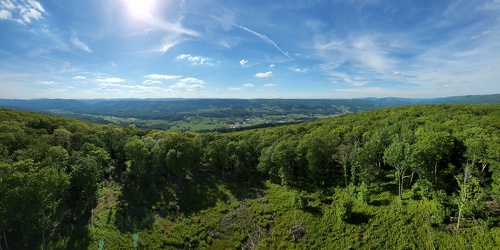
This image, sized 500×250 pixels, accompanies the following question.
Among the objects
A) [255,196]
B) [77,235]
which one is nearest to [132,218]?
[77,235]

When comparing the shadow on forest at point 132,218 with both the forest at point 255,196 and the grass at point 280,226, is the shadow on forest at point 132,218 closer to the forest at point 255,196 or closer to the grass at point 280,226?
the grass at point 280,226

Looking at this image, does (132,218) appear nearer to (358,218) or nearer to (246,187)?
(246,187)

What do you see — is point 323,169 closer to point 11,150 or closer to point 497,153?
point 497,153

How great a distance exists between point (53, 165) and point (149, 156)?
635 inches

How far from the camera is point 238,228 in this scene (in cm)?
3850

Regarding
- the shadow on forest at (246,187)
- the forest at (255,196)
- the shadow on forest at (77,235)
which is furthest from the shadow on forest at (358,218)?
the shadow on forest at (77,235)

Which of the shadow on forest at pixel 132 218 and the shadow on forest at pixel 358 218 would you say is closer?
the shadow on forest at pixel 358 218

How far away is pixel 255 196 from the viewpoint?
1860 inches

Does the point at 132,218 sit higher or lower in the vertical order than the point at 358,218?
→ lower

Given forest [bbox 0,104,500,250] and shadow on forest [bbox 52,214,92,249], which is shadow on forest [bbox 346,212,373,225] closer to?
forest [bbox 0,104,500,250]

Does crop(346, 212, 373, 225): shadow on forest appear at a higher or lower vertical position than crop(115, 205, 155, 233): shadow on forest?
higher

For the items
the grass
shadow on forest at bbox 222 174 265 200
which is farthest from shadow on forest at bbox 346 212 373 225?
shadow on forest at bbox 222 174 265 200

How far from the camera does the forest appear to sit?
1196 inches

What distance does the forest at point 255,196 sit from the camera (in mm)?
30375
